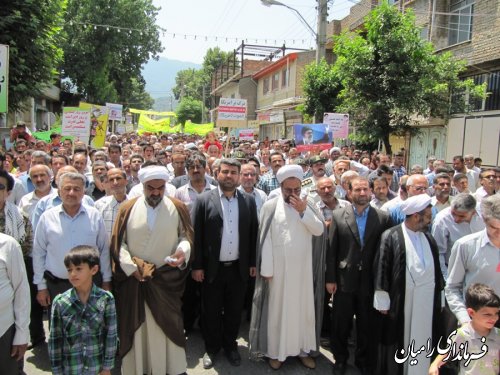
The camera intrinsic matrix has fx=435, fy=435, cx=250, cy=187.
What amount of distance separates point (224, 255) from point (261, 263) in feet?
1.24

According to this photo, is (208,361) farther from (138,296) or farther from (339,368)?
(339,368)

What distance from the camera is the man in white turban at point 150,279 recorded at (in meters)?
3.67

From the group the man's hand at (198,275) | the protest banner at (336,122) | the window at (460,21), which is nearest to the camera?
the man's hand at (198,275)

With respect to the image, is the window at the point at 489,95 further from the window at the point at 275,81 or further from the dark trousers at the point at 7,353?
the window at the point at 275,81

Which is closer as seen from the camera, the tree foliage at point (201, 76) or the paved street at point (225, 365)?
the paved street at point (225, 365)

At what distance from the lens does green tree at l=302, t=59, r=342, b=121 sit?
16.9 m

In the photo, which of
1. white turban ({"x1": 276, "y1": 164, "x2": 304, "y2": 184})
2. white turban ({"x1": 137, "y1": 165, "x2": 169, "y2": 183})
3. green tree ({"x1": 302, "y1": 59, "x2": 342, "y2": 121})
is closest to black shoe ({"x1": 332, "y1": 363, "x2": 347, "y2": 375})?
white turban ({"x1": 276, "y1": 164, "x2": 304, "y2": 184})

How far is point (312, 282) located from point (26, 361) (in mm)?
2847

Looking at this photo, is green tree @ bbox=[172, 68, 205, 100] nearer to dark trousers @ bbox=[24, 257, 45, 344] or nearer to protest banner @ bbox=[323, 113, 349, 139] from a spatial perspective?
protest banner @ bbox=[323, 113, 349, 139]

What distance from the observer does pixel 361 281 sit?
156 inches

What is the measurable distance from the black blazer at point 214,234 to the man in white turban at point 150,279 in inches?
16.0

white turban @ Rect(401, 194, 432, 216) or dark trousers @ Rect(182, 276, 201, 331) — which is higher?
white turban @ Rect(401, 194, 432, 216)

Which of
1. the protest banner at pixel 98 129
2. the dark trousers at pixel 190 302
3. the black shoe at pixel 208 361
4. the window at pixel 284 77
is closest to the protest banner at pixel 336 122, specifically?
the protest banner at pixel 98 129

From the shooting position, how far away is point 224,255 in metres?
4.23
